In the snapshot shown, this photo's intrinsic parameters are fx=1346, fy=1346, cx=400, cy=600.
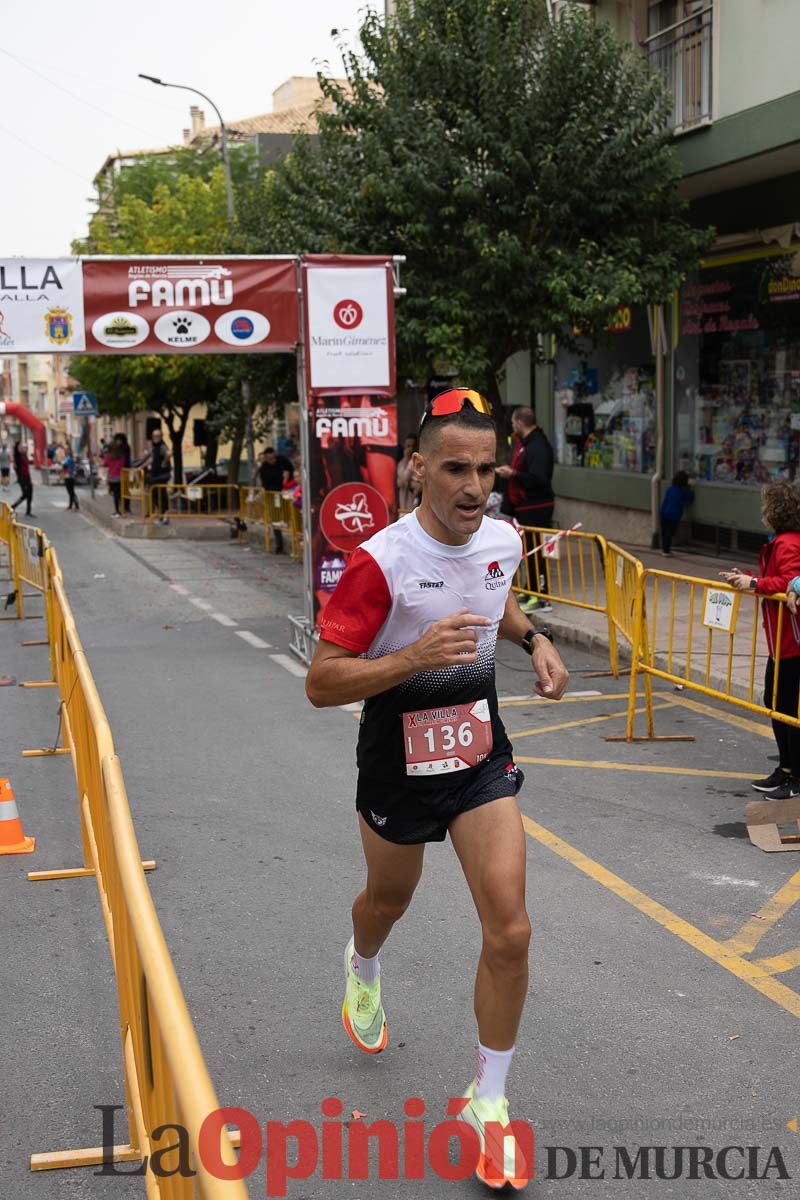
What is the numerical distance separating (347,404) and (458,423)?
27.4 ft

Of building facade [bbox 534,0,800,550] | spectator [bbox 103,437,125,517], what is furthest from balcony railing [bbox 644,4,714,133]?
spectator [bbox 103,437,125,517]

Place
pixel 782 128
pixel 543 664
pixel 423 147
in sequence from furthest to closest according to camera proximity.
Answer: pixel 423 147, pixel 782 128, pixel 543 664

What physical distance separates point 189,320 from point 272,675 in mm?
3225

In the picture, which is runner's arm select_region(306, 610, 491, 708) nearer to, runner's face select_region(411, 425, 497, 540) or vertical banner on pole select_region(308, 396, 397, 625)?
runner's face select_region(411, 425, 497, 540)

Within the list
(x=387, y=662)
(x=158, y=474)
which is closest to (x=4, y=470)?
(x=158, y=474)

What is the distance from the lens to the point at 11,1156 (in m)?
3.78

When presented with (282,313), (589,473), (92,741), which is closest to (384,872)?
(92,741)

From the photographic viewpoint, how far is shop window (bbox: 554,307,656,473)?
19781 millimetres

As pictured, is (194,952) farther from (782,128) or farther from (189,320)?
(782,128)

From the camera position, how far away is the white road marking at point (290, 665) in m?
11.6

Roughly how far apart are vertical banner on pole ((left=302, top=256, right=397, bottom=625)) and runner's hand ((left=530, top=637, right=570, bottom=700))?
8.00 meters

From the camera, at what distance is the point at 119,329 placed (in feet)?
38.8

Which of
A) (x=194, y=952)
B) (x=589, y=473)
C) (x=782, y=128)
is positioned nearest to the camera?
(x=194, y=952)

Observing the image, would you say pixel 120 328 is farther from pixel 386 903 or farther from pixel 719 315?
pixel 719 315
